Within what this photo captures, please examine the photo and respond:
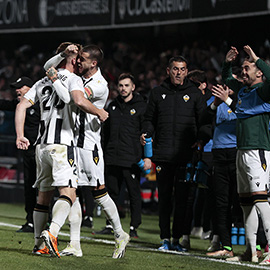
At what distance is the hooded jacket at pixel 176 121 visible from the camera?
27.5ft

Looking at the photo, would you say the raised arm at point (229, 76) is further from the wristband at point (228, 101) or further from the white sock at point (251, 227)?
the white sock at point (251, 227)

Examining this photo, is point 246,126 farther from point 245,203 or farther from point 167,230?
point 167,230

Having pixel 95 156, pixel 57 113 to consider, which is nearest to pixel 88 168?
pixel 95 156

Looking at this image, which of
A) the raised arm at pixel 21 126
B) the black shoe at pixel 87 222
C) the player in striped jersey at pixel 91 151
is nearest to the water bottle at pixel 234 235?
the player in striped jersey at pixel 91 151

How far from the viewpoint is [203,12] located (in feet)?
52.4

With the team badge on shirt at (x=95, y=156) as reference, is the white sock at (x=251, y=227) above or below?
below

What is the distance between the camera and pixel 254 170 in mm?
7227

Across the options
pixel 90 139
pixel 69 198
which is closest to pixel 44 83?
pixel 90 139

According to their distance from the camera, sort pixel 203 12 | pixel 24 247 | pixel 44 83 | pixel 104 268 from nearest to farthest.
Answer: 1. pixel 104 268
2. pixel 44 83
3. pixel 24 247
4. pixel 203 12

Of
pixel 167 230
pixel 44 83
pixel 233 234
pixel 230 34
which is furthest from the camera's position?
pixel 230 34

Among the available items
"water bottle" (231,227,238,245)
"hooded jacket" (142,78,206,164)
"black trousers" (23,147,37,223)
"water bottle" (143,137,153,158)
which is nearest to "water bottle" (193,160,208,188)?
"hooded jacket" (142,78,206,164)

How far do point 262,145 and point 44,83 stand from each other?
90.8 inches

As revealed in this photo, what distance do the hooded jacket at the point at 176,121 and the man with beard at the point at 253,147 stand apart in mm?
1030

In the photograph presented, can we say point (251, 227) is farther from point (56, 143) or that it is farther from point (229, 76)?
point (56, 143)
